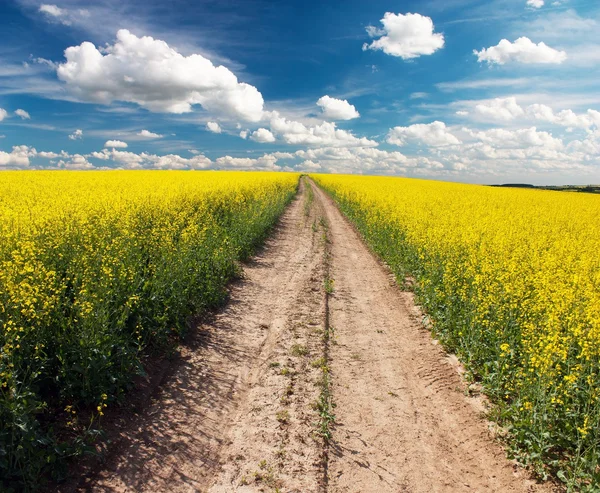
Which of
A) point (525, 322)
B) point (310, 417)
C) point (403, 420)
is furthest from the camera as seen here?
point (525, 322)

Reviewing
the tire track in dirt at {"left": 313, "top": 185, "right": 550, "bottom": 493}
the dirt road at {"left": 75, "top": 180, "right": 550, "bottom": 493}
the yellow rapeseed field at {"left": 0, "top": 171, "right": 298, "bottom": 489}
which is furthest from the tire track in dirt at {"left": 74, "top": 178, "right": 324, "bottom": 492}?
the yellow rapeseed field at {"left": 0, "top": 171, "right": 298, "bottom": 489}

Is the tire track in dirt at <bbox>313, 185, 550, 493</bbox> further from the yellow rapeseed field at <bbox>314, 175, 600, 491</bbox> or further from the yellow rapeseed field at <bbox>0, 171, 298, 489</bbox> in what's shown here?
the yellow rapeseed field at <bbox>0, 171, 298, 489</bbox>

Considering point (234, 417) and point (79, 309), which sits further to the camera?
point (79, 309)

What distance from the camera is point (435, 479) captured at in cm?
408

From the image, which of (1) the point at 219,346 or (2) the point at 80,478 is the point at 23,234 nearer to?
(1) the point at 219,346

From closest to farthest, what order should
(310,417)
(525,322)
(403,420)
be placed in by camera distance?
(310,417), (403,420), (525,322)

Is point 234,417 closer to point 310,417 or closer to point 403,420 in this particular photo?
point 310,417

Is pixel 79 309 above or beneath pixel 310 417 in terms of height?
above

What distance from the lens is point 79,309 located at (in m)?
5.00

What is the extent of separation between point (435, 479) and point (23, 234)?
7.34m

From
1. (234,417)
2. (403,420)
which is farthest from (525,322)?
(234,417)

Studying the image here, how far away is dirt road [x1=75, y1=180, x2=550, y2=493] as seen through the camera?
398cm

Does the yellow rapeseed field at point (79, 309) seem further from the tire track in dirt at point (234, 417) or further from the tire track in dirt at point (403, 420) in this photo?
the tire track in dirt at point (403, 420)

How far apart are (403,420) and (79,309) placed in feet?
14.7
